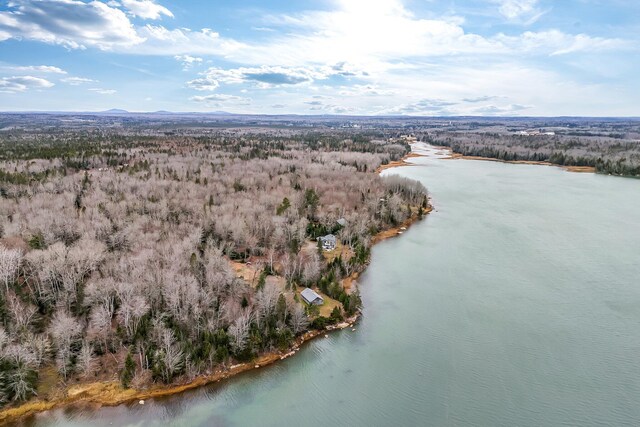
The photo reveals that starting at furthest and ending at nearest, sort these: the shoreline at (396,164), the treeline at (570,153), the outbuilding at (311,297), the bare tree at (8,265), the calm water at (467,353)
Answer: the shoreline at (396,164)
the treeline at (570,153)
the outbuilding at (311,297)
the bare tree at (8,265)
the calm water at (467,353)

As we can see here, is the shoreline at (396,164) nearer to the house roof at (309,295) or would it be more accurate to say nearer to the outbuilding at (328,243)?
the outbuilding at (328,243)

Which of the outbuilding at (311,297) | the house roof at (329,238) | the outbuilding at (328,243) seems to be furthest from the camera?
the house roof at (329,238)

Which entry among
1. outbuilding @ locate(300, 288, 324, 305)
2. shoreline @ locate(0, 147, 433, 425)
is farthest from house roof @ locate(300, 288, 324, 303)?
shoreline @ locate(0, 147, 433, 425)

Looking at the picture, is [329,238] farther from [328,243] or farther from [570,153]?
[570,153]

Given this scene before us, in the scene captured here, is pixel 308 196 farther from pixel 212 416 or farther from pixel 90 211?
pixel 212 416

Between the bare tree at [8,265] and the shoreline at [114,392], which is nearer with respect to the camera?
the shoreline at [114,392]

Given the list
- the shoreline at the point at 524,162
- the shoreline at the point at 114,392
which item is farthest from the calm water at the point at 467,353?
the shoreline at the point at 524,162

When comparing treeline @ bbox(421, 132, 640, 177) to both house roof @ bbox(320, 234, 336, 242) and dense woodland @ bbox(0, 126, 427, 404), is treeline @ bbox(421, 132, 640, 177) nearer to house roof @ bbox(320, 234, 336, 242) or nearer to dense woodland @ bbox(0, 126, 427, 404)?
dense woodland @ bbox(0, 126, 427, 404)

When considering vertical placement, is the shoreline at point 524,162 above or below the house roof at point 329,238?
above

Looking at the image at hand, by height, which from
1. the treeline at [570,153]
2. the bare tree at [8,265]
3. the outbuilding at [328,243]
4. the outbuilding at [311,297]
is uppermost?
the treeline at [570,153]
